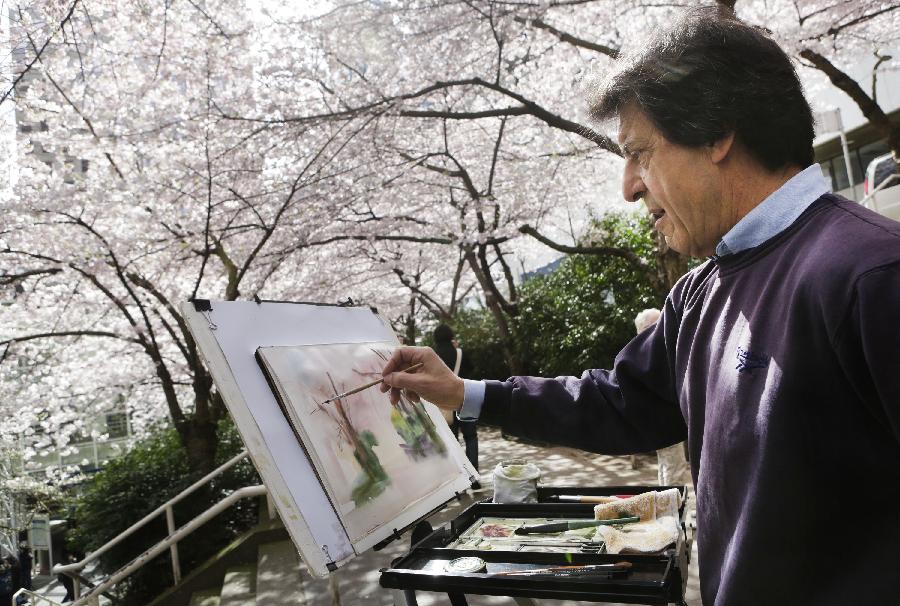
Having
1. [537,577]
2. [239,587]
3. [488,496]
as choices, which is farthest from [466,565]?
[239,587]

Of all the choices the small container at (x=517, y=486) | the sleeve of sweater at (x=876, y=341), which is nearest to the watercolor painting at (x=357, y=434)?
the small container at (x=517, y=486)

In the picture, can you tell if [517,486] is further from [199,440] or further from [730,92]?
[199,440]

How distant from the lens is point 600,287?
1115 cm

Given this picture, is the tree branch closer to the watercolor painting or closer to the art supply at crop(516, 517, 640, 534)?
the watercolor painting

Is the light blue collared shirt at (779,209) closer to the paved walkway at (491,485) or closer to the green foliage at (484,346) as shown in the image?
the paved walkway at (491,485)

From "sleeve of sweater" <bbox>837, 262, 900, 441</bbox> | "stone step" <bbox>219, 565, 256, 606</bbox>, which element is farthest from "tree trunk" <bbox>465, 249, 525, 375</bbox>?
"sleeve of sweater" <bbox>837, 262, 900, 441</bbox>

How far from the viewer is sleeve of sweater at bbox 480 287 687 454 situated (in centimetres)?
170

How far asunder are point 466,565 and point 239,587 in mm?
4534

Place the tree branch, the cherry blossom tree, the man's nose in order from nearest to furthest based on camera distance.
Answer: the man's nose → the tree branch → the cherry blossom tree

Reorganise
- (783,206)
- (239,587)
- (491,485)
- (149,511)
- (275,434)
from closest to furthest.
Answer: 1. (783,206)
2. (275,434)
3. (239,587)
4. (149,511)
5. (491,485)

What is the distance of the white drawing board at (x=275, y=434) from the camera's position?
1987 mm

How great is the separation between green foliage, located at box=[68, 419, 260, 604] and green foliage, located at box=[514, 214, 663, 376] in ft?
18.1

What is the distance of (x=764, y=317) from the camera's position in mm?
1109

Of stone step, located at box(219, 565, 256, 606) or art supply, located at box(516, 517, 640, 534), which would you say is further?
stone step, located at box(219, 565, 256, 606)
